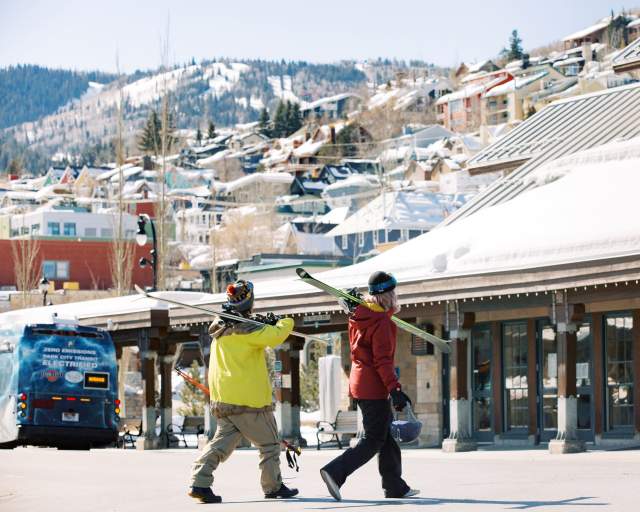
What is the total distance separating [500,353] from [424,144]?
170 m

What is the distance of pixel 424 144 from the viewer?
638ft

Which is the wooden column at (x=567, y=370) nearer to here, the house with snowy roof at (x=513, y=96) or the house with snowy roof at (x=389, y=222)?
the house with snowy roof at (x=389, y=222)

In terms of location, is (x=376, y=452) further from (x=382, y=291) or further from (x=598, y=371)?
(x=598, y=371)

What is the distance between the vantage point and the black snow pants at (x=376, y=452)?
11.9 m

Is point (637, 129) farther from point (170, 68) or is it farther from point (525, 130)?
point (170, 68)

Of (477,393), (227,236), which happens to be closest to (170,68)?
(477,393)

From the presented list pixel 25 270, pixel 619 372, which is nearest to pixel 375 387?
pixel 619 372

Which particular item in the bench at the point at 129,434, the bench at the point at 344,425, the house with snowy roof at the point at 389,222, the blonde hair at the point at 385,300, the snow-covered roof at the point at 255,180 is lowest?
the bench at the point at 129,434

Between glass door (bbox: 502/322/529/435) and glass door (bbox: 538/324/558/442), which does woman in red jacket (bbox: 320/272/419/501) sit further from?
glass door (bbox: 502/322/529/435)

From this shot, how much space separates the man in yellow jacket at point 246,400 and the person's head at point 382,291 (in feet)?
2.70

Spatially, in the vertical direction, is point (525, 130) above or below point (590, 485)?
above

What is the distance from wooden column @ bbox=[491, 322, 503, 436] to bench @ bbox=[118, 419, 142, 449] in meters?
7.82

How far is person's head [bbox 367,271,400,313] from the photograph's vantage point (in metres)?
12.1

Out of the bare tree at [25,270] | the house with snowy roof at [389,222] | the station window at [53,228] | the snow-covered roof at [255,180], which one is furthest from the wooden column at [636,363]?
the snow-covered roof at [255,180]
